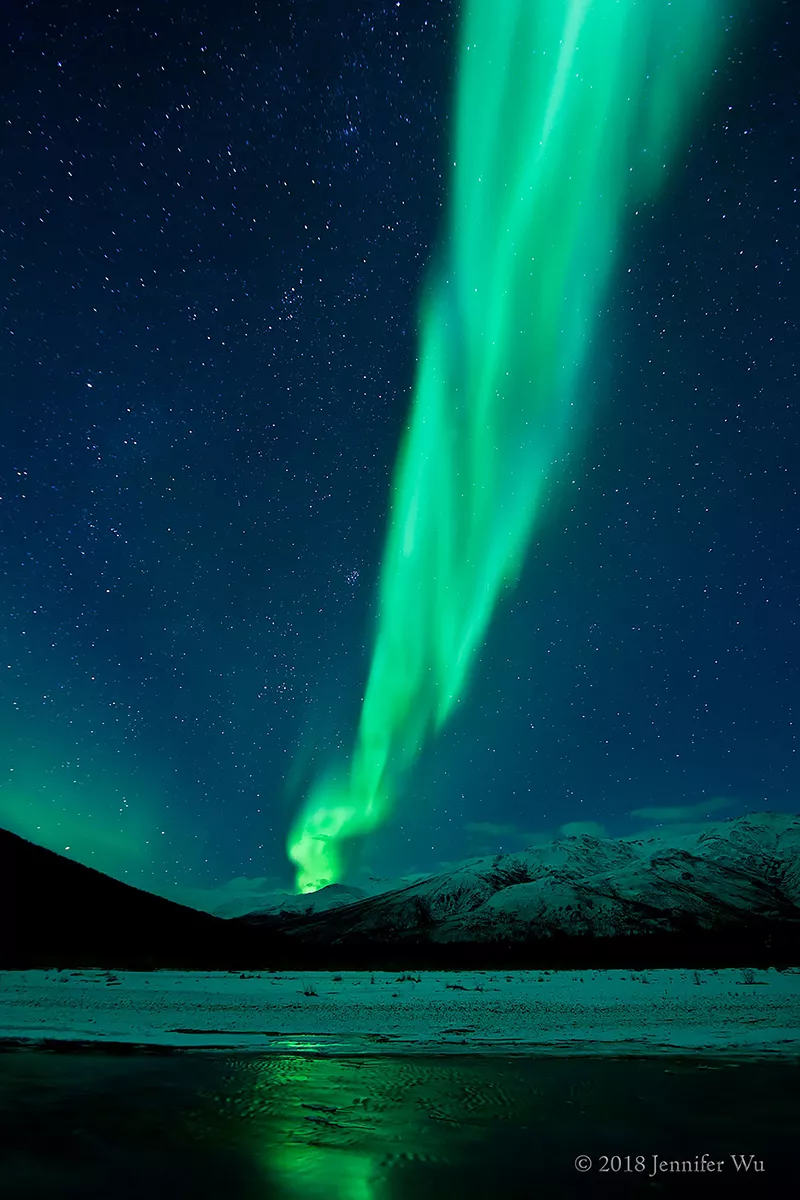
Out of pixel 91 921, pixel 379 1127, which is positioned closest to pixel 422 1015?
pixel 379 1127

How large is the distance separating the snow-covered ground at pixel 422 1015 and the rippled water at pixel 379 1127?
3.63 metres

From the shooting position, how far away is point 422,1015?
26688 millimetres

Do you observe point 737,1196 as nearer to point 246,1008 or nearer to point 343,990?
point 246,1008

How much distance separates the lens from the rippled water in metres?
8.53

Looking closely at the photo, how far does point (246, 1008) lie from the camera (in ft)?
96.0

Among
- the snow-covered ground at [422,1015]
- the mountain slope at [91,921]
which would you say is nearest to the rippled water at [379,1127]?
the snow-covered ground at [422,1015]

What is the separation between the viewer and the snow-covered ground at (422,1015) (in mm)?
19672

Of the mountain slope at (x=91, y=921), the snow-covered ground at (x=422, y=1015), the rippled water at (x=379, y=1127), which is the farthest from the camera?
the mountain slope at (x=91, y=921)

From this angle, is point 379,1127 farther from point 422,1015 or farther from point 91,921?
point 91,921

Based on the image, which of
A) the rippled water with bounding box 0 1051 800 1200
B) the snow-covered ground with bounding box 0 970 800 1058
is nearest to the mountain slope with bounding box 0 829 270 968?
the snow-covered ground with bounding box 0 970 800 1058

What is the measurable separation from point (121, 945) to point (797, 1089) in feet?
303

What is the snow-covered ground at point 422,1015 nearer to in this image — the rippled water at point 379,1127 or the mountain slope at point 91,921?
the rippled water at point 379,1127

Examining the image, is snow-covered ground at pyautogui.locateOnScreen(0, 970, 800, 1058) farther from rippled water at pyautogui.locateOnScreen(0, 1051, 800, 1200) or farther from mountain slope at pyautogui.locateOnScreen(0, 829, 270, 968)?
mountain slope at pyautogui.locateOnScreen(0, 829, 270, 968)

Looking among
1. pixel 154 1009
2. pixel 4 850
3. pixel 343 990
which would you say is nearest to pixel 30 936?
pixel 4 850
